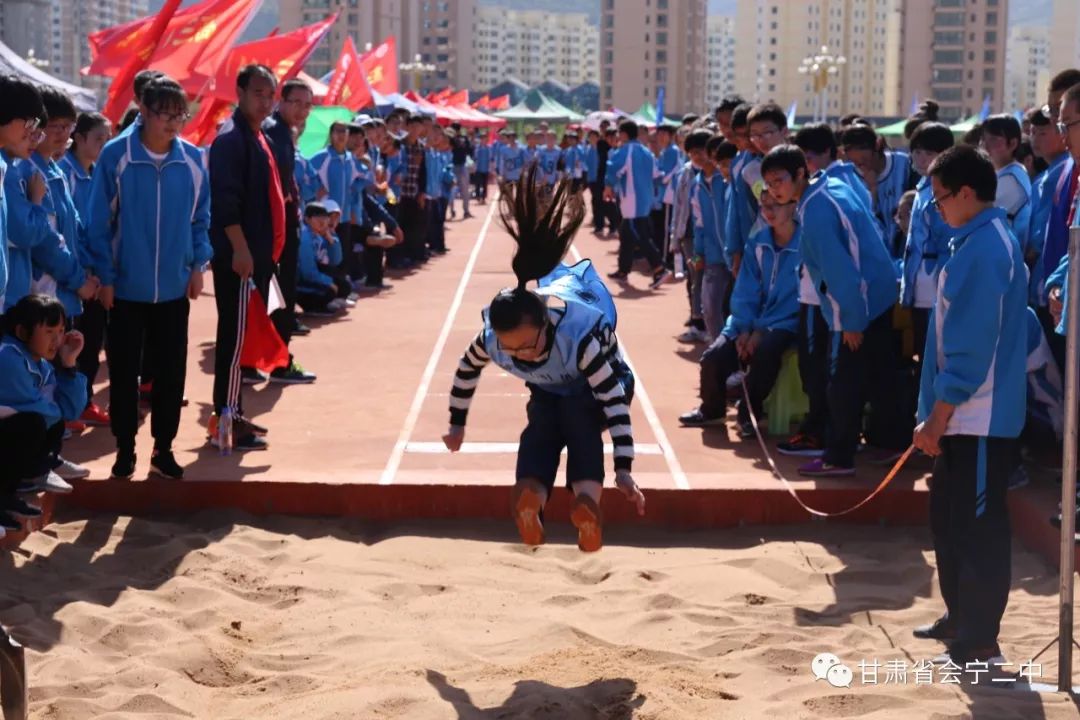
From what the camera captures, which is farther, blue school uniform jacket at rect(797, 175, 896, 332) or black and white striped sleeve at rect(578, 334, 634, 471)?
blue school uniform jacket at rect(797, 175, 896, 332)

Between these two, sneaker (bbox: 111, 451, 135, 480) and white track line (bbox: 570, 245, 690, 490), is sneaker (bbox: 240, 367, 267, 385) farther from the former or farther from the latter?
sneaker (bbox: 111, 451, 135, 480)

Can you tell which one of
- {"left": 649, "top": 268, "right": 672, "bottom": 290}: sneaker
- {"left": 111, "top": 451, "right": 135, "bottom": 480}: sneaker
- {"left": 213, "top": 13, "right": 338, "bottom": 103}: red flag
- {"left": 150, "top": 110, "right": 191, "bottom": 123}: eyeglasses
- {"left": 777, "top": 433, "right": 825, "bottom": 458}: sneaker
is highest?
{"left": 213, "top": 13, "right": 338, "bottom": 103}: red flag

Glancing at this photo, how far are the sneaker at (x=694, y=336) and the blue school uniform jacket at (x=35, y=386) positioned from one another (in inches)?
302

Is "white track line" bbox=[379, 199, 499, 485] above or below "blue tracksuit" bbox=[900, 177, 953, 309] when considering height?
below

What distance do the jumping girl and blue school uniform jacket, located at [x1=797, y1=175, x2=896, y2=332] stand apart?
2195mm

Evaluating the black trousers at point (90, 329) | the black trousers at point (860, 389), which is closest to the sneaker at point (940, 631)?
the black trousers at point (860, 389)

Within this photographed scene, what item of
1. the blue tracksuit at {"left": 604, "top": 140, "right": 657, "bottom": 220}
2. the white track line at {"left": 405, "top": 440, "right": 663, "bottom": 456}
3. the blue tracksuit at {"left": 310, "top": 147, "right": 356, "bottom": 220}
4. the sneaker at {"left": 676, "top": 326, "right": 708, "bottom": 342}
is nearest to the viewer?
the white track line at {"left": 405, "top": 440, "right": 663, "bottom": 456}

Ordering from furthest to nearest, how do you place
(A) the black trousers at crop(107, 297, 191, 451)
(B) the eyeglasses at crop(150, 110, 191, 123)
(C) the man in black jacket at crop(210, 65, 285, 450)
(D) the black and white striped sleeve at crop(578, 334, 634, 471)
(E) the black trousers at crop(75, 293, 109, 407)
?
1. (E) the black trousers at crop(75, 293, 109, 407)
2. (C) the man in black jacket at crop(210, 65, 285, 450)
3. (A) the black trousers at crop(107, 297, 191, 451)
4. (B) the eyeglasses at crop(150, 110, 191, 123)
5. (D) the black and white striped sleeve at crop(578, 334, 634, 471)

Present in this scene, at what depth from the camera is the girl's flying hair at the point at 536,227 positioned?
5461 mm

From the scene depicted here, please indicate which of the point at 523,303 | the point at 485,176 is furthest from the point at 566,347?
the point at 485,176

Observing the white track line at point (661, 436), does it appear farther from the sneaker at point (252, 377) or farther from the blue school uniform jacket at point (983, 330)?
the sneaker at point (252, 377)

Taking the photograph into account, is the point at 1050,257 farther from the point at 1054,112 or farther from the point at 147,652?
the point at 147,652

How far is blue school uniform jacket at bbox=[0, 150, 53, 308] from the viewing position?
23.3 ft

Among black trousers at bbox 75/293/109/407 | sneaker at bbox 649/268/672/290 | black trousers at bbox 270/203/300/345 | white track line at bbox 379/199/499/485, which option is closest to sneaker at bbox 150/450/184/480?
white track line at bbox 379/199/499/485
